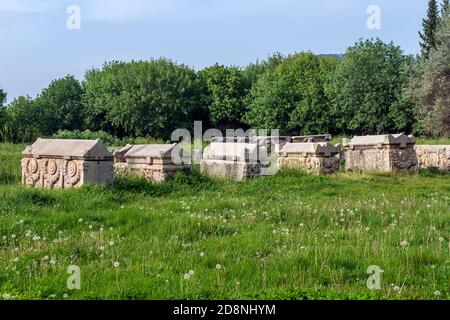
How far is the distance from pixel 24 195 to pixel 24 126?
32945 millimetres

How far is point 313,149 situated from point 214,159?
379 cm

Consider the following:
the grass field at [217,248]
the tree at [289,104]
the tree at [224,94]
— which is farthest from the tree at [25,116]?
the grass field at [217,248]

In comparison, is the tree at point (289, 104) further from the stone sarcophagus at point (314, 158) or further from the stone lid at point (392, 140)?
the stone sarcophagus at point (314, 158)

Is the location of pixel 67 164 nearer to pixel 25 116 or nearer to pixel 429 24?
pixel 25 116

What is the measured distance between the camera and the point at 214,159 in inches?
702

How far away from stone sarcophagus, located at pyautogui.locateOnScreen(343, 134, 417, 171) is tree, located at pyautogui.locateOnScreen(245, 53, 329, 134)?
23.8 metres

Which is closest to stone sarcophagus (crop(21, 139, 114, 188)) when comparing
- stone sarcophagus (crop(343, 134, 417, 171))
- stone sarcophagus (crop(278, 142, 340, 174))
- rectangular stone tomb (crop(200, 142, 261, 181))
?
rectangular stone tomb (crop(200, 142, 261, 181))

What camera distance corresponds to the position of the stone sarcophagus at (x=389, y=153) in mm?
19344

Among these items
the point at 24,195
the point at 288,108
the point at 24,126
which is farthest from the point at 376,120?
the point at 24,195

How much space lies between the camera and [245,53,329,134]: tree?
44594 millimetres

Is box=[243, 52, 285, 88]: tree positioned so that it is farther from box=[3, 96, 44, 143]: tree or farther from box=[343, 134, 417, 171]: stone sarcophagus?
box=[343, 134, 417, 171]: stone sarcophagus

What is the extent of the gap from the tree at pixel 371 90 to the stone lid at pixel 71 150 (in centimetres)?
3155

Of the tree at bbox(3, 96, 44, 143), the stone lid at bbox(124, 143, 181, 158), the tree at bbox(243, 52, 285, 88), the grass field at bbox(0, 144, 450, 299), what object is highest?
the tree at bbox(243, 52, 285, 88)
